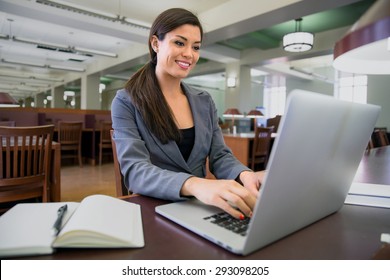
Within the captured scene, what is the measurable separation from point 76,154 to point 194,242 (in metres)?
5.72

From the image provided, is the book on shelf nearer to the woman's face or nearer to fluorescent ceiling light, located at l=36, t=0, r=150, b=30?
the woman's face

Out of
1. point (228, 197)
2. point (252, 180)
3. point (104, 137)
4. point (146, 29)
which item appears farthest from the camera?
point (104, 137)

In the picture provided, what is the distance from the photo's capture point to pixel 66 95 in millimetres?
13594

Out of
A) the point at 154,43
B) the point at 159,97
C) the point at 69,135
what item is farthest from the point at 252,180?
the point at 69,135

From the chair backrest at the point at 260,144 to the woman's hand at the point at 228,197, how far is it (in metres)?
3.32

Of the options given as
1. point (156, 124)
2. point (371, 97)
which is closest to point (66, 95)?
point (371, 97)

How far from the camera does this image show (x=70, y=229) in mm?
402

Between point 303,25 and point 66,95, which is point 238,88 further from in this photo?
point 66,95

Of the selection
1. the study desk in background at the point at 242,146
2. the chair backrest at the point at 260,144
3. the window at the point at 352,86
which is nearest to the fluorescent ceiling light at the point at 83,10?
the study desk in background at the point at 242,146

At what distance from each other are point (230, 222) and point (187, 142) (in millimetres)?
522

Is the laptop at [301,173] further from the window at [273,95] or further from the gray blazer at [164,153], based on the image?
the window at [273,95]

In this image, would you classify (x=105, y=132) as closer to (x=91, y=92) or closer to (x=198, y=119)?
(x=198, y=119)

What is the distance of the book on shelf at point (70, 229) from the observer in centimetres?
39

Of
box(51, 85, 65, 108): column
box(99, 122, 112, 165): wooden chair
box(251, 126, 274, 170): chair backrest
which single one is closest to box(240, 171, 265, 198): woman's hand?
box(251, 126, 274, 170): chair backrest
